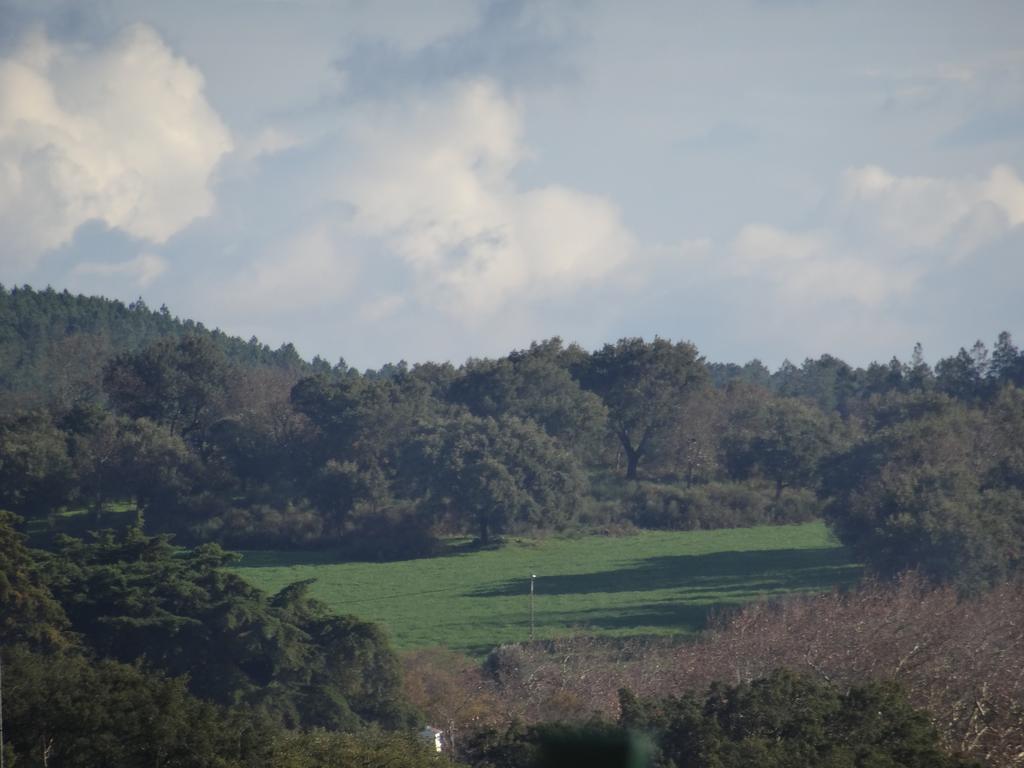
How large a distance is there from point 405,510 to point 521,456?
254 inches

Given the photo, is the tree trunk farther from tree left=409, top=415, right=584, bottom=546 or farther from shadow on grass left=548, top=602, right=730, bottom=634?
shadow on grass left=548, top=602, right=730, bottom=634

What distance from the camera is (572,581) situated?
56.2 m

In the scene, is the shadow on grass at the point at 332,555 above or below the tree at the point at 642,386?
below

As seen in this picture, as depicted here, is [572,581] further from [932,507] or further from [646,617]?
[932,507]

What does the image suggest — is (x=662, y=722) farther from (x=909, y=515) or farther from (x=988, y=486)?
(x=988, y=486)

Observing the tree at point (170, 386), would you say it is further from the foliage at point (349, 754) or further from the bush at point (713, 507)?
the foliage at point (349, 754)

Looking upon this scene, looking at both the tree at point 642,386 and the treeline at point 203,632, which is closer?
the treeline at point 203,632

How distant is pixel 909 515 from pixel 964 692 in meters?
23.1

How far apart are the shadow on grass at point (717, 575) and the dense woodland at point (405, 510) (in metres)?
1.95

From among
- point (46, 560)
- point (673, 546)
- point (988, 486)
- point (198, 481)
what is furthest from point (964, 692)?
point (198, 481)

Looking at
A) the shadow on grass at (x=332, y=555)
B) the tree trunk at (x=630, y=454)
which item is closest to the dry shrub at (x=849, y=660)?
the shadow on grass at (x=332, y=555)

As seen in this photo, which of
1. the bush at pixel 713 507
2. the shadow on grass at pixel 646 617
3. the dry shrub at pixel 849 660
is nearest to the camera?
the dry shrub at pixel 849 660

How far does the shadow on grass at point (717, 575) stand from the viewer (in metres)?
54.0

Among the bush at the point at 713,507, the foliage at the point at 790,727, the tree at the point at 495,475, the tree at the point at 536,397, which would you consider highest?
the tree at the point at 536,397
